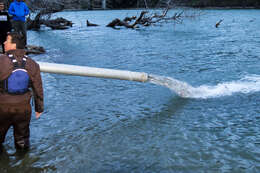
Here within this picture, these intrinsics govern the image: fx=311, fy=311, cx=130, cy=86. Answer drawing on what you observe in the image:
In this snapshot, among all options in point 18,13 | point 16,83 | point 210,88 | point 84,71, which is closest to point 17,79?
point 16,83

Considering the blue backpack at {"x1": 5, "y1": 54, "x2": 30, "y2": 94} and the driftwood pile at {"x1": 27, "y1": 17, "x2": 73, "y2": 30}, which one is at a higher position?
the driftwood pile at {"x1": 27, "y1": 17, "x2": 73, "y2": 30}

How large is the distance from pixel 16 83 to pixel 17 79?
0.06 metres

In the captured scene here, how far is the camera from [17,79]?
429 centimetres

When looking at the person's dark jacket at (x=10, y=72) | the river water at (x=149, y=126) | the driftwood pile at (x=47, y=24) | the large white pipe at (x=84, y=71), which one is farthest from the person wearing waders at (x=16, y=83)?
the driftwood pile at (x=47, y=24)

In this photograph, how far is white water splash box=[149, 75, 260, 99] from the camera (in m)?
8.64

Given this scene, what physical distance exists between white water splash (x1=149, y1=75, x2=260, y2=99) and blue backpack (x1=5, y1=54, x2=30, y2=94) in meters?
4.07

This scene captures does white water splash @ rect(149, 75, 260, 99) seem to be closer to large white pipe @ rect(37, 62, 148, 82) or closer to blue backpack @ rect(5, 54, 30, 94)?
large white pipe @ rect(37, 62, 148, 82)

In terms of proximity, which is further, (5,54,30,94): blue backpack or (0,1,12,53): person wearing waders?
(0,1,12,53): person wearing waders

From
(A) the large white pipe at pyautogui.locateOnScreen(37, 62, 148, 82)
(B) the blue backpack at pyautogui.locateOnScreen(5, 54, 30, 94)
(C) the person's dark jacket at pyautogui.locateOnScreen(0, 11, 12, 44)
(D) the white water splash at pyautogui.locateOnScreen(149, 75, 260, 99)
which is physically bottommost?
(D) the white water splash at pyautogui.locateOnScreen(149, 75, 260, 99)

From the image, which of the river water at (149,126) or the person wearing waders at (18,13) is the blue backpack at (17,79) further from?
the person wearing waders at (18,13)

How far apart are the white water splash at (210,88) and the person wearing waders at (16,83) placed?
12.9ft

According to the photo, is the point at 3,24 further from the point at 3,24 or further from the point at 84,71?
the point at 84,71

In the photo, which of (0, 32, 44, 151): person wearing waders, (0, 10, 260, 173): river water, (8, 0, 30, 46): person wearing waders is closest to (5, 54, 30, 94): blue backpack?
(0, 32, 44, 151): person wearing waders

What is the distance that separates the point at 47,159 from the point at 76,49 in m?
13.6
